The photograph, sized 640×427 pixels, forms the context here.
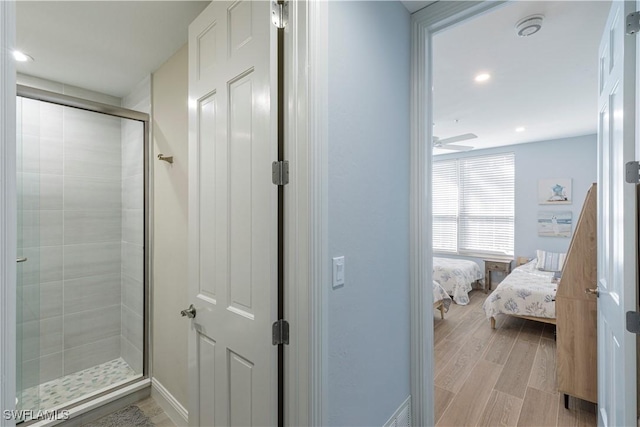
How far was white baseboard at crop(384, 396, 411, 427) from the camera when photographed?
1470mm

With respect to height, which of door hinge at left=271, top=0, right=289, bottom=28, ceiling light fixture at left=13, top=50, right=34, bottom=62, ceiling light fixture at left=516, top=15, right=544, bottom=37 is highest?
ceiling light fixture at left=516, top=15, right=544, bottom=37

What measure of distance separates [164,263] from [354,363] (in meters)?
1.63

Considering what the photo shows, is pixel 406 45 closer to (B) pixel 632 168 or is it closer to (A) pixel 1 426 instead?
(B) pixel 632 168

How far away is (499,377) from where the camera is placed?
104 inches

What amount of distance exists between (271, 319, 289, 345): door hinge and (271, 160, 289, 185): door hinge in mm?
514

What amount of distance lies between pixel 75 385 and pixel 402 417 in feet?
8.38

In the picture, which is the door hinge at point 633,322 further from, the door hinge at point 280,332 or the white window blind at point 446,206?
the white window blind at point 446,206

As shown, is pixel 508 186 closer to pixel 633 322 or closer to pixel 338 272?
pixel 633 322

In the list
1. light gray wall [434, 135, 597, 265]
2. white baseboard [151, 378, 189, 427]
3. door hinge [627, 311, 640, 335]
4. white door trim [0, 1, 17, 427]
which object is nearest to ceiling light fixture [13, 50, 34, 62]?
white door trim [0, 1, 17, 427]

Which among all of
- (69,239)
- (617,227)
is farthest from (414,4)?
(69,239)

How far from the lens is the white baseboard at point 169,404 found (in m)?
1.96

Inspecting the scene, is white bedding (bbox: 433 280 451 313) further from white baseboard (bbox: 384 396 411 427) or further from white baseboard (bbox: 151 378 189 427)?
white baseboard (bbox: 151 378 189 427)

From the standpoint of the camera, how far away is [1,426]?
1.69 feet

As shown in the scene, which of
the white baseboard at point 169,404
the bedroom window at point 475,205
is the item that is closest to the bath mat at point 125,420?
the white baseboard at point 169,404
